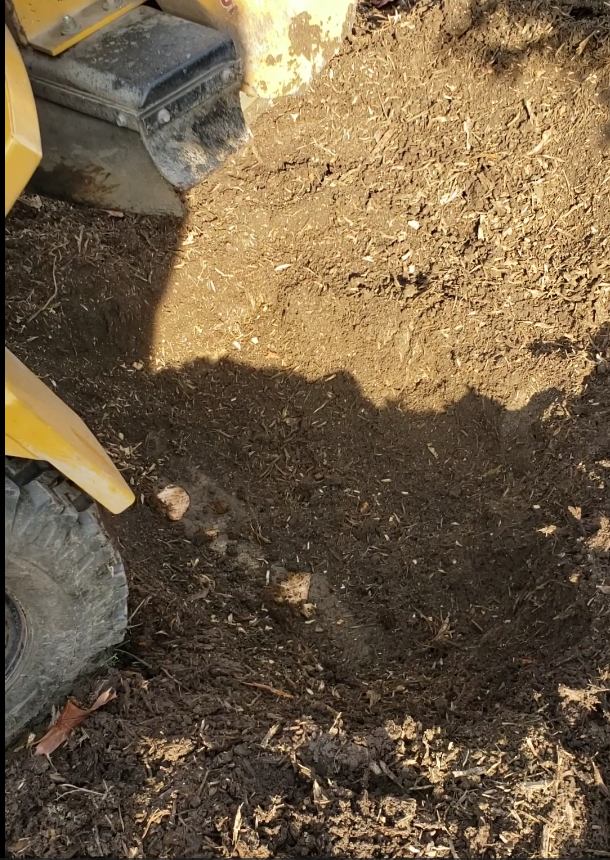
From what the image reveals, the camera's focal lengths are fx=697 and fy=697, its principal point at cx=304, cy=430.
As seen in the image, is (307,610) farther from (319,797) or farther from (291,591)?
(319,797)

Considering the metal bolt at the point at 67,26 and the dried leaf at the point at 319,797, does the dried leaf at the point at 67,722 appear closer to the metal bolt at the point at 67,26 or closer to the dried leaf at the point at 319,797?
the dried leaf at the point at 319,797

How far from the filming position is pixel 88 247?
3.72m

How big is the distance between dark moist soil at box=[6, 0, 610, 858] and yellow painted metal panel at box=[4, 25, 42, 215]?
1.68m

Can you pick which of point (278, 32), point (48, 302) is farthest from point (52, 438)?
point (278, 32)

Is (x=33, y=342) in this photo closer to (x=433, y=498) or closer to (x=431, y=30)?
(x=433, y=498)

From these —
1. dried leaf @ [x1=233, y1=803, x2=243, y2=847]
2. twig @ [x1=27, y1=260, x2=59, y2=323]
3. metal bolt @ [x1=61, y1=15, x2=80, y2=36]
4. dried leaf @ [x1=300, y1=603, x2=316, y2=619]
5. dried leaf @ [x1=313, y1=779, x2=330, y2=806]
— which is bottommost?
dried leaf @ [x1=300, y1=603, x2=316, y2=619]

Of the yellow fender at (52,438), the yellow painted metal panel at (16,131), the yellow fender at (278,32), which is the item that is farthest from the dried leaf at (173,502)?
the yellow fender at (278,32)

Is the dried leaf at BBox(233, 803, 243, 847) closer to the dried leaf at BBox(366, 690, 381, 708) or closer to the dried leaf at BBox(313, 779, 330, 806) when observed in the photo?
the dried leaf at BBox(313, 779, 330, 806)

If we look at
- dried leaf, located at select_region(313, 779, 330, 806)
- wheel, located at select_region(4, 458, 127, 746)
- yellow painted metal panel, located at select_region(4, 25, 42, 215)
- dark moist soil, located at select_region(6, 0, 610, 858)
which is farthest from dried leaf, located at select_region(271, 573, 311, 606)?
yellow painted metal panel, located at select_region(4, 25, 42, 215)

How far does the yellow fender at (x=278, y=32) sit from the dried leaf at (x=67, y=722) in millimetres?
3298

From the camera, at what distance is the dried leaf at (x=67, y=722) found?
7.61 feet

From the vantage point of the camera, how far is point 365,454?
3.64 meters

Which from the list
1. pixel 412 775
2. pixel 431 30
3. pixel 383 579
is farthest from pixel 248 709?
pixel 431 30

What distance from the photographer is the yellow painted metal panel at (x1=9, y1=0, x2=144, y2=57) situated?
3.19m
